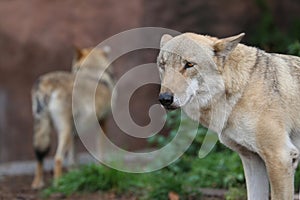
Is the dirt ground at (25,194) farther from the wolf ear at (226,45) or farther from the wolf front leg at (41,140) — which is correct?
the wolf ear at (226,45)

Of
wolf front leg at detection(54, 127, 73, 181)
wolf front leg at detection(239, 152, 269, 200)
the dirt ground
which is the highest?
wolf front leg at detection(54, 127, 73, 181)

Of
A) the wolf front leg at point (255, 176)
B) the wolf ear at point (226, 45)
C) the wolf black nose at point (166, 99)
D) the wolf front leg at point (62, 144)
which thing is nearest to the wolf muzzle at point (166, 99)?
the wolf black nose at point (166, 99)

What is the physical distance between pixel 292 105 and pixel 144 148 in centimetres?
615

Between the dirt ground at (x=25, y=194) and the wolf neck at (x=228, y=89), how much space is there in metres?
1.73

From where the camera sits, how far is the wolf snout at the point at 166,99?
4461 mm

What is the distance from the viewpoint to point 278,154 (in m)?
4.61

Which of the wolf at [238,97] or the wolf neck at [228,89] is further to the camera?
the wolf neck at [228,89]

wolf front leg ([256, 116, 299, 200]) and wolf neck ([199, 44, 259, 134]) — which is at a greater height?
wolf neck ([199, 44, 259, 134])

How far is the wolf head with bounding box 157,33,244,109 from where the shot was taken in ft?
15.0

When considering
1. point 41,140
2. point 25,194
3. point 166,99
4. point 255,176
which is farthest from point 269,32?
point 166,99

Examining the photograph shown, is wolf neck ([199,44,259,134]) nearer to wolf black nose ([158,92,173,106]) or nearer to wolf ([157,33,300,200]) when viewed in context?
wolf ([157,33,300,200])

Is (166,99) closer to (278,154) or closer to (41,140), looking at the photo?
(278,154)

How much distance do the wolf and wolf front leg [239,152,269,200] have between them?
0.10 meters

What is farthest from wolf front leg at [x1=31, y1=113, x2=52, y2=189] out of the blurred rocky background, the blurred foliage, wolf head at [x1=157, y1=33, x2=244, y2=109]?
wolf head at [x1=157, y1=33, x2=244, y2=109]
